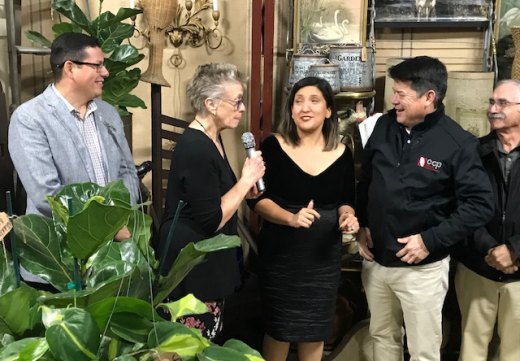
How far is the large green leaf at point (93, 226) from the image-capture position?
2.82 feet

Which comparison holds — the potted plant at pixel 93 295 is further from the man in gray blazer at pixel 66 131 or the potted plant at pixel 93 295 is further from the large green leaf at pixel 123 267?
the man in gray blazer at pixel 66 131

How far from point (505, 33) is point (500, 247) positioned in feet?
3.70

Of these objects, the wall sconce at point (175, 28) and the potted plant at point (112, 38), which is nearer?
the potted plant at point (112, 38)

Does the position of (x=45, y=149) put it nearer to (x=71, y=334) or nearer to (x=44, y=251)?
(x=44, y=251)

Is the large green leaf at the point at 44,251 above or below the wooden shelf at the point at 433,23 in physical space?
below

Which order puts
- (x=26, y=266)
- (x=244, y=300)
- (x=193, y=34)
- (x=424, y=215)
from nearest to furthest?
(x=26, y=266) < (x=424, y=215) < (x=244, y=300) < (x=193, y=34)

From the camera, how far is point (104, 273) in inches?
39.3

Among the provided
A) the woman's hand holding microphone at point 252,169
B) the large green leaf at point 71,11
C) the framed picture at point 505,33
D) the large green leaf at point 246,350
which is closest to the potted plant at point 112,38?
the large green leaf at point 71,11

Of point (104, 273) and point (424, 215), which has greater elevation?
point (104, 273)

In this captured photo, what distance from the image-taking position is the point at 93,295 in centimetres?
89

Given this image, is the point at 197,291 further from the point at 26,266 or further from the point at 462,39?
the point at 462,39

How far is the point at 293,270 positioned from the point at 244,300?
0.58 m

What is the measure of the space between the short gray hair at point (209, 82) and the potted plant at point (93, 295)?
88cm

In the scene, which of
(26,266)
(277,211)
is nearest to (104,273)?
(26,266)
